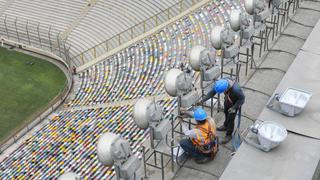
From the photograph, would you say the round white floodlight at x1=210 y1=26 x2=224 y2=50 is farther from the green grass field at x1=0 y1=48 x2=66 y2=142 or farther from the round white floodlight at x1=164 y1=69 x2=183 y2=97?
the green grass field at x1=0 y1=48 x2=66 y2=142

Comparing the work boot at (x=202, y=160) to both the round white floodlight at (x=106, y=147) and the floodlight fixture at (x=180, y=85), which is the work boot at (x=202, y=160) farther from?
the round white floodlight at (x=106, y=147)

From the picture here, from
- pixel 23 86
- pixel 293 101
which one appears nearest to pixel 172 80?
pixel 293 101

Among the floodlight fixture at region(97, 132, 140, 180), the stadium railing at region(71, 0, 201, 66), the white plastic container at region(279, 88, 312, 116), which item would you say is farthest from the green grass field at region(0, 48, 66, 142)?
the white plastic container at region(279, 88, 312, 116)

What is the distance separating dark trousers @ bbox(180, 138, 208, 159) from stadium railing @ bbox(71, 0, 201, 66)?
17641mm

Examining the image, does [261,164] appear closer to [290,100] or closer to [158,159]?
[290,100]

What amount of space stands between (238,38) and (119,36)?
48.0ft

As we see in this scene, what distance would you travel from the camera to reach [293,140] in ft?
30.0

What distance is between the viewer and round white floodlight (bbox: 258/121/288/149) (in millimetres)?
8805

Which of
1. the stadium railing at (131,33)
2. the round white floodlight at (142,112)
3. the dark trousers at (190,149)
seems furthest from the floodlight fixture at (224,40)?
the stadium railing at (131,33)

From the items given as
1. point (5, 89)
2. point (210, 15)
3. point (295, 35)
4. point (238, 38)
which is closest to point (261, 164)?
point (238, 38)

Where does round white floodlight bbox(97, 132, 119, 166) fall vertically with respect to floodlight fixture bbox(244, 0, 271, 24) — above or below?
below

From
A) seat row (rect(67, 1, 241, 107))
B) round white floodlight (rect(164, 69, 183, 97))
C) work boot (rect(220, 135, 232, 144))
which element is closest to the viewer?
round white floodlight (rect(164, 69, 183, 97))

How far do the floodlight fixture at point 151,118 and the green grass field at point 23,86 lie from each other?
49.7 feet

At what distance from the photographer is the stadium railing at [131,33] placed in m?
27.0
